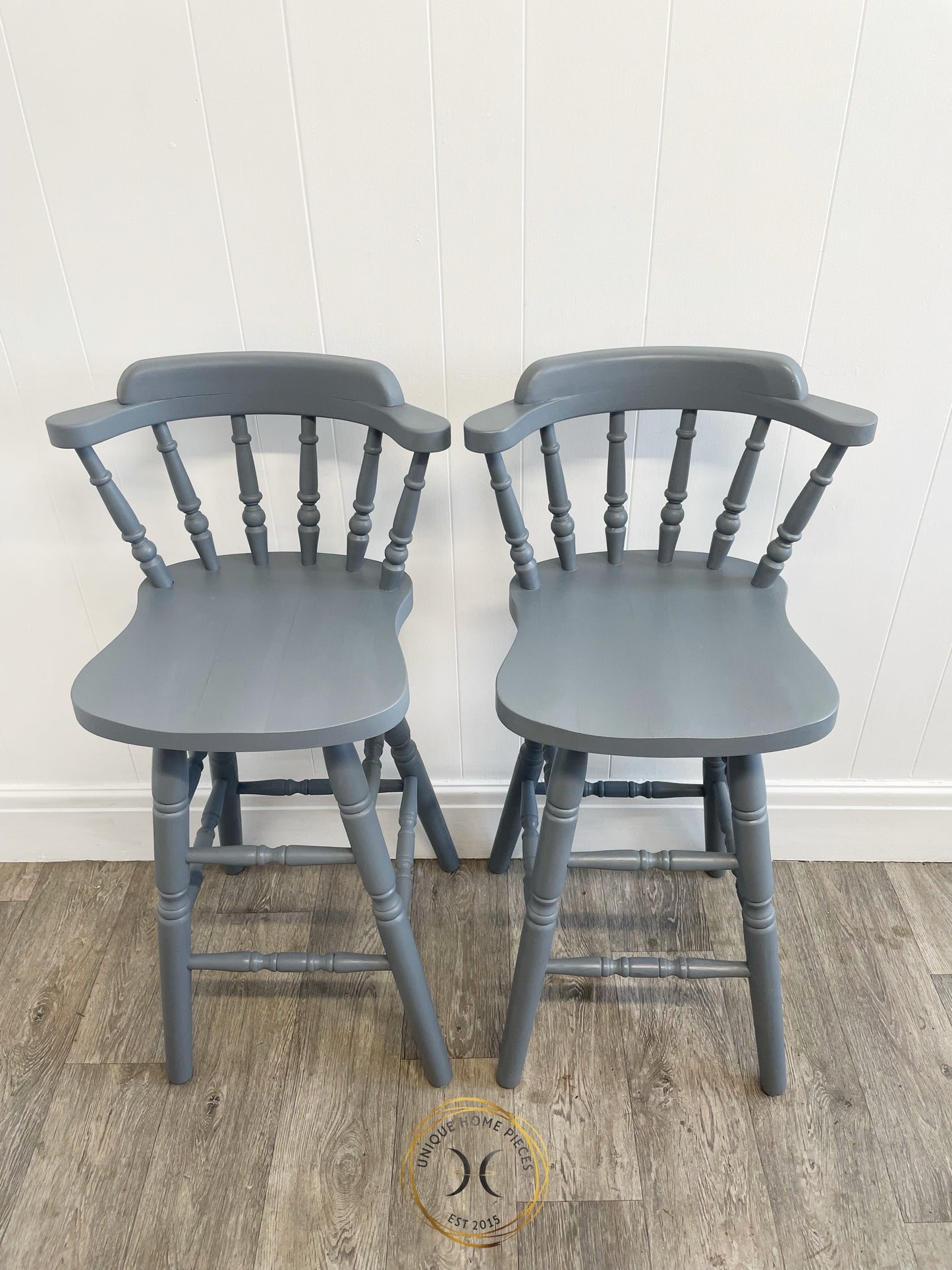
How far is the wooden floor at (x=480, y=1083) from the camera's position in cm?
108

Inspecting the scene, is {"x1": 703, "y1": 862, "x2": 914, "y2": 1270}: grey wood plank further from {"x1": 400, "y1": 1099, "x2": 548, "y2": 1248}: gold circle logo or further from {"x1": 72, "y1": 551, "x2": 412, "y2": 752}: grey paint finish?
{"x1": 72, "y1": 551, "x2": 412, "y2": 752}: grey paint finish

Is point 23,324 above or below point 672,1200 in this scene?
above

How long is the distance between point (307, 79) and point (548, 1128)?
4.60 ft

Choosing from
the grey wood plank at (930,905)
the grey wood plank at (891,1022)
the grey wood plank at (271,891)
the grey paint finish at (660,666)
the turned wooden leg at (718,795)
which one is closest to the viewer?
the grey paint finish at (660,666)

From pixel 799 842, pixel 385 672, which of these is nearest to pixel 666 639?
pixel 385 672

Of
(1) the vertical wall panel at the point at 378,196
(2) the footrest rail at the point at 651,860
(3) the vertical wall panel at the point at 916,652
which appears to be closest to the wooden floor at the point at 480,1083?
(3) the vertical wall panel at the point at 916,652

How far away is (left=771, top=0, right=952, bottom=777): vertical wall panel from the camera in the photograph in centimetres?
101

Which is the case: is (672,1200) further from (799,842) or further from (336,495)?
(336,495)

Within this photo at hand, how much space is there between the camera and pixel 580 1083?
124cm

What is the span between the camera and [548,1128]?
1.19 metres

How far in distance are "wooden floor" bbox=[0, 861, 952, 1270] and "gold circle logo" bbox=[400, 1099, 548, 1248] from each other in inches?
0.7

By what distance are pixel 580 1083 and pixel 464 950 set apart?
28cm

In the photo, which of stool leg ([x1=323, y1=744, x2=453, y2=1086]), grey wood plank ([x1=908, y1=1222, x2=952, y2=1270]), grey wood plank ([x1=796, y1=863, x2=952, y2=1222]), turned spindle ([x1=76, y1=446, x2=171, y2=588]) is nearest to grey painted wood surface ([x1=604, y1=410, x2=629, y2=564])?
stool leg ([x1=323, y1=744, x2=453, y2=1086])

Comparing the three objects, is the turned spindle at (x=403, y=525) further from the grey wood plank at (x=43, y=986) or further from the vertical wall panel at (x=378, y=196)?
the grey wood plank at (x=43, y=986)
